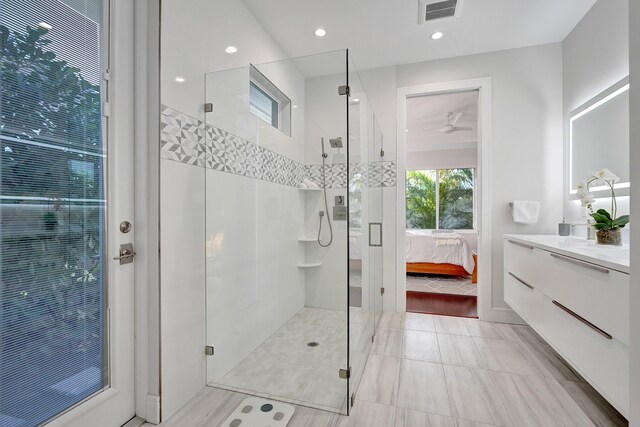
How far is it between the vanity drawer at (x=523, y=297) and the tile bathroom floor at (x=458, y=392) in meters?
0.28

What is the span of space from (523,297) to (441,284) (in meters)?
2.22

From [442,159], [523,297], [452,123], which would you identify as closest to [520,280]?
[523,297]

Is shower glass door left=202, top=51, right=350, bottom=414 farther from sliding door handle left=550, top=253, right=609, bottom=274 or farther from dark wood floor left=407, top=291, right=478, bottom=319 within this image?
dark wood floor left=407, top=291, right=478, bottom=319

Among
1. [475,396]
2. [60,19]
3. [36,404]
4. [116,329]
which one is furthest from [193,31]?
[475,396]

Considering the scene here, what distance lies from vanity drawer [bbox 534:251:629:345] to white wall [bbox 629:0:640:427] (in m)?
0.51

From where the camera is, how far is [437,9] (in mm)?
2299

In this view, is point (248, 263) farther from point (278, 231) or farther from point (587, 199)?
point (587, 199)

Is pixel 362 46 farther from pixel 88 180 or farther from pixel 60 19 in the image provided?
pixel 88 180

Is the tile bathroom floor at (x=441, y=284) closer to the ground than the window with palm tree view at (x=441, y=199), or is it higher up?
closer to the ground

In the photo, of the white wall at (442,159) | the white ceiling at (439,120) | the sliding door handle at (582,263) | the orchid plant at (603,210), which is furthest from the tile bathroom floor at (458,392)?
the white wall at (442,159)

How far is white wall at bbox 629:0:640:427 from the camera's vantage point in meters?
0.85

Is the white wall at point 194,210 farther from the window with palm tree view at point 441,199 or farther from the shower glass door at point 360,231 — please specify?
the window with palm tree view at point 441,199

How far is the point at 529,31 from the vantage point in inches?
105

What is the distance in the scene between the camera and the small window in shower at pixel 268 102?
201cm
